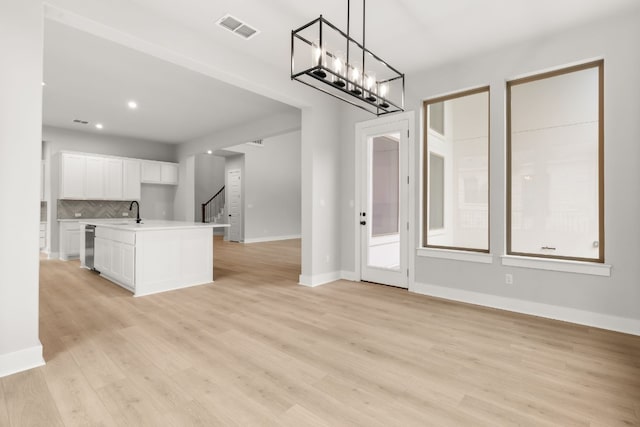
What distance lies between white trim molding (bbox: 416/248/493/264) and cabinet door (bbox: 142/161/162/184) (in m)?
7.43

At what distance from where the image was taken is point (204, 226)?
512 centimetres

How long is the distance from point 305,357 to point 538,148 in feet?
11.5

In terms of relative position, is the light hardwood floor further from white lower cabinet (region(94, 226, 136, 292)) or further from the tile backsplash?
the tile backsplash

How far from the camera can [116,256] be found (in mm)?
4930

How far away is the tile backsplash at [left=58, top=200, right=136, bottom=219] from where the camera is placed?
7724 mm

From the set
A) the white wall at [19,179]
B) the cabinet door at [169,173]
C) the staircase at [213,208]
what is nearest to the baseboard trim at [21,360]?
the white wall at [19,179]

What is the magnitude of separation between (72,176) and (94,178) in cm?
44

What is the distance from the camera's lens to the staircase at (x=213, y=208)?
507 inches

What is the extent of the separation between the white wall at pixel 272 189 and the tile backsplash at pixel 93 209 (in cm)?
353

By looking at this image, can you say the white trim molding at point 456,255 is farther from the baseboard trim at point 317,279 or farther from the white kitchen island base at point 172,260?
the white kitchen island base at point 172,260

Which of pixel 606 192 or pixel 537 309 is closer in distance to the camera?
pixel 606 192

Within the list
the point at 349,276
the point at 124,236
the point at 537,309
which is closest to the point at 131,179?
the point at 124,236

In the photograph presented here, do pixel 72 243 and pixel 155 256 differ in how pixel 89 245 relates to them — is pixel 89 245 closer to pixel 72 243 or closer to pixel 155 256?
pixel 72 243

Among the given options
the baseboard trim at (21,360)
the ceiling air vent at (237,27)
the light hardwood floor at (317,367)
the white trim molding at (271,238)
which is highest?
the ceiling air vent at (237,27)
